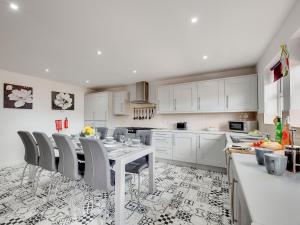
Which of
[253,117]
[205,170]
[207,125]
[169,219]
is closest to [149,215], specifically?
[169,219]

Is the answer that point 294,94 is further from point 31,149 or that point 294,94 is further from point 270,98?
point 31,149

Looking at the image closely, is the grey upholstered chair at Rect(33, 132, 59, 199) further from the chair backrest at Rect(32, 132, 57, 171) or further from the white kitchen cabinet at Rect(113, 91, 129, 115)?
the white kitchen cabinet at Rect(113, 91, 129, 115)

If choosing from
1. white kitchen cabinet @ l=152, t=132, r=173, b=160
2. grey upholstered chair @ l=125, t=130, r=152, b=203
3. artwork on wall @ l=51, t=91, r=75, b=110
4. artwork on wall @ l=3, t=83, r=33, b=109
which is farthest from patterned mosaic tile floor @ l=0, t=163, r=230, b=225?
artwork on wall @ l=51, t=91, r=75, b=110

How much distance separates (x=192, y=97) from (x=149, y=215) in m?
2.84

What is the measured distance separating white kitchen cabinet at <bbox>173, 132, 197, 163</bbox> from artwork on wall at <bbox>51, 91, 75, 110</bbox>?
11.9 feet

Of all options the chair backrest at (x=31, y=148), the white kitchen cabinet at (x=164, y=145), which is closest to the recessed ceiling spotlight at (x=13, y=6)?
the chair backrest at (x=31, y=148)

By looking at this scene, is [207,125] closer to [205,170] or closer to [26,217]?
[205,170]

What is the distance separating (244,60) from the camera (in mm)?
3035

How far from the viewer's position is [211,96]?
3600 mm

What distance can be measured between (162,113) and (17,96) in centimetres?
379

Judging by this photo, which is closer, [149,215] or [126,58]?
[149,215]

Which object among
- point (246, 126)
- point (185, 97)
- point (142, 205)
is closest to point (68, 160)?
point (142, 205)

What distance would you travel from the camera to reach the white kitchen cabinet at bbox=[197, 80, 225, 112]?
3.48 m

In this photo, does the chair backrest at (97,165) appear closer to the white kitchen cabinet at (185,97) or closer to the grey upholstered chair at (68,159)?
the grey upholstered chair at (68,159)
